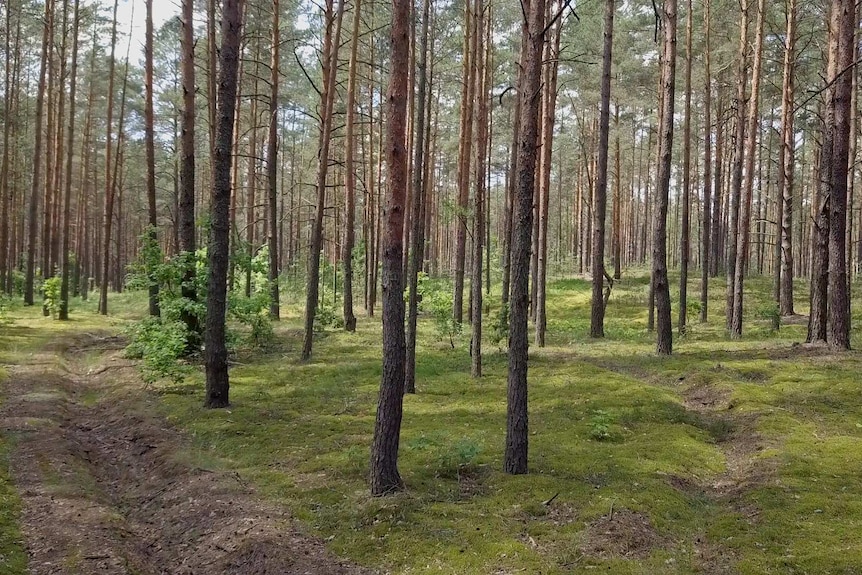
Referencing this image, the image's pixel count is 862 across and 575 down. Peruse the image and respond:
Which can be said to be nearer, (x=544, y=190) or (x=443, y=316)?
(x=443, y=316)

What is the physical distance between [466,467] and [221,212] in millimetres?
5582

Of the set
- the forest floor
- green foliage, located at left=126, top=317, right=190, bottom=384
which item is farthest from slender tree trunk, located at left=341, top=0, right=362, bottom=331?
green foliage, located at left=126, top=317, right=190, bottom=384

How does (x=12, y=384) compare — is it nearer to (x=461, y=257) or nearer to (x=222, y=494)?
(x=222, y=494)

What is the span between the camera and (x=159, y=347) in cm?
1107

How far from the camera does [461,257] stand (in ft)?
57.2

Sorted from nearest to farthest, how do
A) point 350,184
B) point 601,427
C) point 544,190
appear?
point 601,427
point 350,184
point 544,190

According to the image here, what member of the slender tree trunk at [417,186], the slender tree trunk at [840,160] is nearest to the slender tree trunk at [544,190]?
the slender tree trunk at [417,186]

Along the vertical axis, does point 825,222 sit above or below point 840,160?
below

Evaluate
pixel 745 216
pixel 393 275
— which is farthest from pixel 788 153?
pixel 393 275

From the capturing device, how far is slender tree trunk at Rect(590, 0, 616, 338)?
1530 cm

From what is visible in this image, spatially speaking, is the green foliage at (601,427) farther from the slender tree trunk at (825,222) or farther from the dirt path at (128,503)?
the slender tree trunk at (825,222)

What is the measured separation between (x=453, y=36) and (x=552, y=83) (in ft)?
20.9

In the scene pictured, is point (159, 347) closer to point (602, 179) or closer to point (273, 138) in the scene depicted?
point (273, 138)

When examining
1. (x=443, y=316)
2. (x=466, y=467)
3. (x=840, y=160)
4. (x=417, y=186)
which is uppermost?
(x=840, y=160)
